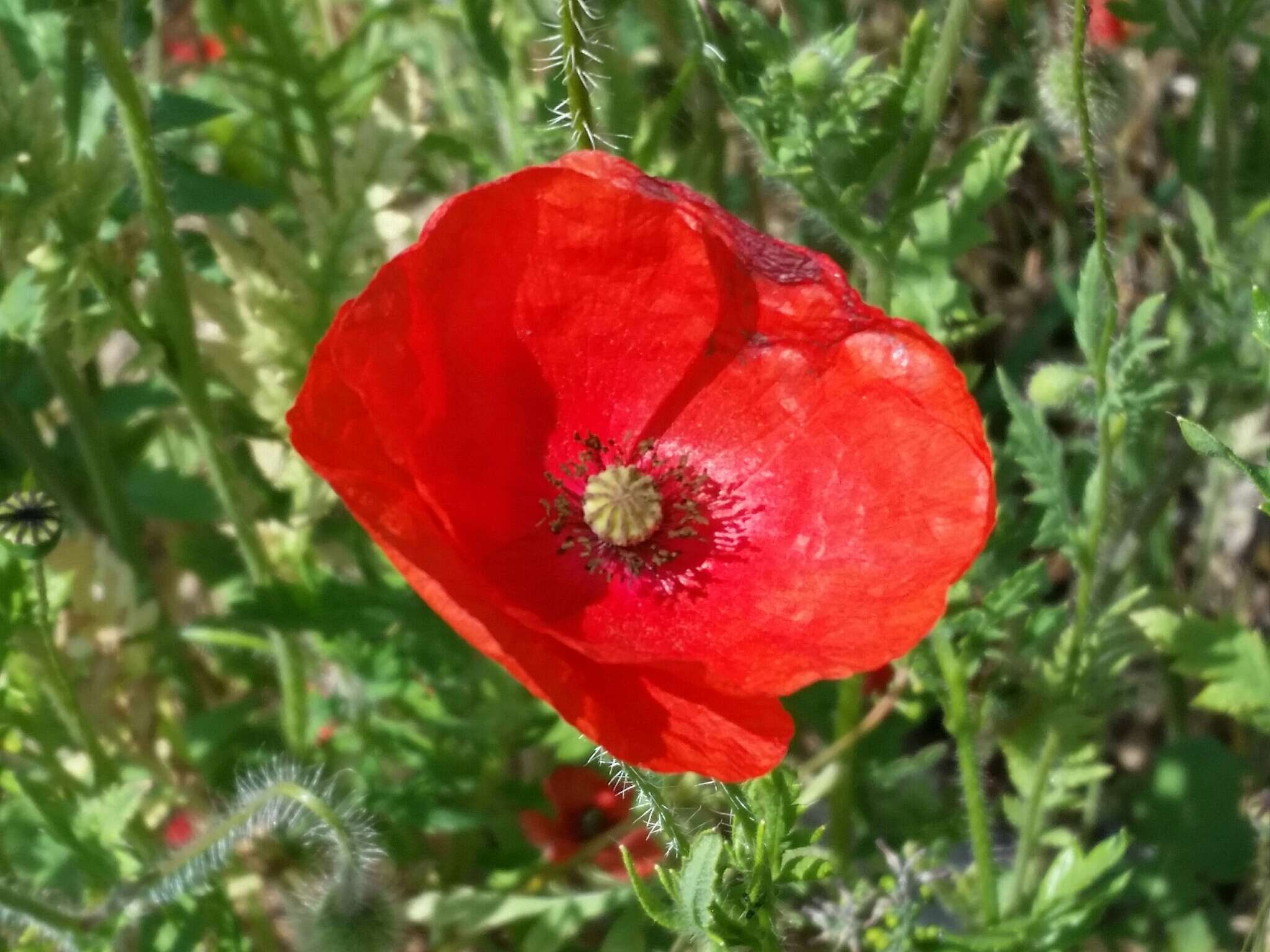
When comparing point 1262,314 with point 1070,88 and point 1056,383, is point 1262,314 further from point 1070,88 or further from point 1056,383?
point 1070,88

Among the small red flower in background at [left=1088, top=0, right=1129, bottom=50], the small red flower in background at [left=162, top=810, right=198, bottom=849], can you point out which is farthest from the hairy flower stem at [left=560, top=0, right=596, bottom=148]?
the small red flower in background at [left=1088, top=0, right=1129, bottom=50]

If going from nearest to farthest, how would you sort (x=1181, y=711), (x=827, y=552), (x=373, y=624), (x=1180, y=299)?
(x=827, y=552)
(x=373, y=624)
(x=1180, y=299)
(x=1181, y=711)

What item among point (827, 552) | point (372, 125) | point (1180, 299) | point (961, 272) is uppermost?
point (372, 125)

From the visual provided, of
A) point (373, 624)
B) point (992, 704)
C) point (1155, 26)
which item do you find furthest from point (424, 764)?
point (1155, 26)

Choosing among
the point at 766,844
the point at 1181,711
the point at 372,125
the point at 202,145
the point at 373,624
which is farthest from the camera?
the point at 202,145

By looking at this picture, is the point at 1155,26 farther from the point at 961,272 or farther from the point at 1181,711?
the point at 1181,711

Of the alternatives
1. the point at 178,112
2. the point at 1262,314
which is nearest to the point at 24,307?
the point at 178,112

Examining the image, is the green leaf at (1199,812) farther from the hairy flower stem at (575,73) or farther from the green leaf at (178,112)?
the green leaf at (178,112)
